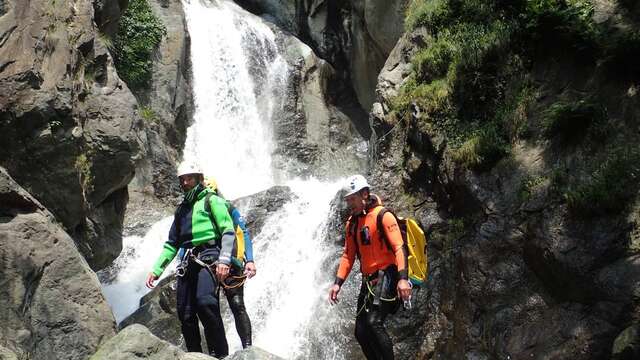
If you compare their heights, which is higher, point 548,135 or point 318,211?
point 548,135

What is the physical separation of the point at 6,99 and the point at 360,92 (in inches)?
639

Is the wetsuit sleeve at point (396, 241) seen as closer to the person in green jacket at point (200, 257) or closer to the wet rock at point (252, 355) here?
the wet rock at point (252, 355)

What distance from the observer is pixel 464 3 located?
12.6 meters

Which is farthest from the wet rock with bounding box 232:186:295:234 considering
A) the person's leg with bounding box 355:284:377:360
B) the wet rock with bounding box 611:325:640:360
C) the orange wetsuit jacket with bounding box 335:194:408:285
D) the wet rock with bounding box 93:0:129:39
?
the wet rock with bounding box 611:325:640:360

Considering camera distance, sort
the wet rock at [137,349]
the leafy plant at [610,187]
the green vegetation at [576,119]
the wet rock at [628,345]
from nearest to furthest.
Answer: the wet rock at [137,349] → the wet rock at [628,345] → the leafy plant at [610,187] → the green vegetation at [576,119]

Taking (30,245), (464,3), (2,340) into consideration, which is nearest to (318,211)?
(464,3)

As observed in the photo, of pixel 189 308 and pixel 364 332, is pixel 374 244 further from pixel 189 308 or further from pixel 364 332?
pixel 189 308

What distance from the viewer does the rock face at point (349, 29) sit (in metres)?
19.5

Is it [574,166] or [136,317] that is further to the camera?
[136,317]

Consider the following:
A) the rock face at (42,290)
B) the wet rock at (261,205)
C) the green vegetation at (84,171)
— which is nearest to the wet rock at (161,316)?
the wet rock at (261,205)

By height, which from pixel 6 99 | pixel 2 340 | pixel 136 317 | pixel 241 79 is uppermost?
A: pixel 6 99

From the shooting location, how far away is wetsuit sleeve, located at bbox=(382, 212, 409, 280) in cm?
532

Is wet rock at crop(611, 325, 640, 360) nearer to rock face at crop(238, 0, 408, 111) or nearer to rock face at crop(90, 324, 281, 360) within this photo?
rock face at crop(90, 324, 281, 360)

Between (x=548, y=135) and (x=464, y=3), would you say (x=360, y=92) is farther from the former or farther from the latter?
(x=548, y=135)
